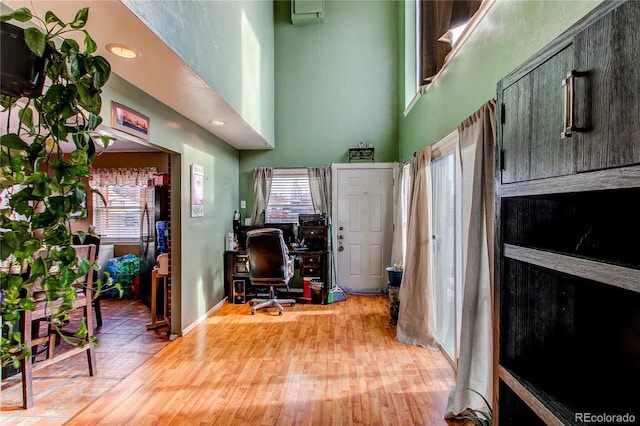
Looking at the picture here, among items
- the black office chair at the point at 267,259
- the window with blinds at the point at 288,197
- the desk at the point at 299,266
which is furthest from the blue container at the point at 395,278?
the window with blinds at the point at 288,197

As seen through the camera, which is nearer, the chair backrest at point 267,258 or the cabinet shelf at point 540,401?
the cabinet shelf at point 540,401

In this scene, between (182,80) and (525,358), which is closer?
(525,358)

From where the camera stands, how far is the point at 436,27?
10.5ft

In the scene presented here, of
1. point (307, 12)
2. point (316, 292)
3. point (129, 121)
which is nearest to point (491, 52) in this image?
point (129, 121)

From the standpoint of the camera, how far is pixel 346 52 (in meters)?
5.38

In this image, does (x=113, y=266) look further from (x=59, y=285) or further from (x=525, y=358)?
(x=525, y=358)

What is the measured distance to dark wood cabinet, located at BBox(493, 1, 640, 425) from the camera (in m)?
0.67

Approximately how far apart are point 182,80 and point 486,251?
2521 mm

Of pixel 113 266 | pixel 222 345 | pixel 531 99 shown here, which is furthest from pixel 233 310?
pixel 531 99

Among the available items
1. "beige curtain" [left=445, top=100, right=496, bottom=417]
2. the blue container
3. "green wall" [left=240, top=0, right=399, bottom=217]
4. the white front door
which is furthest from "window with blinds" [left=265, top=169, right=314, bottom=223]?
"beige curtain" [left=445, top=100, right=496, bottom=417]

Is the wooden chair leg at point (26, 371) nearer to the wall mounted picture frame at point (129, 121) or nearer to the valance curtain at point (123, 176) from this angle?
the wall mounted picture frame at point (129, 121)

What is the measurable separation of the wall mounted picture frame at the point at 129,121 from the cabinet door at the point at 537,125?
2591 mm

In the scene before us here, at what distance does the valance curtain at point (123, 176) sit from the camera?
17.3 ft

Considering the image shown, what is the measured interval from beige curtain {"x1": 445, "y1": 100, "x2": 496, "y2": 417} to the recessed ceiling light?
88.0 inches
